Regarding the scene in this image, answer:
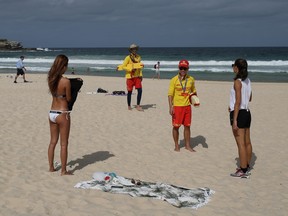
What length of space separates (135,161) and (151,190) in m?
1.57

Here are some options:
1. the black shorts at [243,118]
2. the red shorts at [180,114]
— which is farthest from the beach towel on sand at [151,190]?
the red shorts at [180,114]

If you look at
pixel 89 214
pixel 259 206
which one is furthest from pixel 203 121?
pixel 89 214

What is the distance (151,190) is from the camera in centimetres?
485

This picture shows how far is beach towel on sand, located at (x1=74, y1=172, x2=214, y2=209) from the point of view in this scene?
15.0ft

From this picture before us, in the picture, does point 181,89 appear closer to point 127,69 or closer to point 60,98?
point 60,98

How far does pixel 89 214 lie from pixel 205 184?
186 cm

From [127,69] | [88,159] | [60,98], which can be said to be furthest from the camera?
[127,69]

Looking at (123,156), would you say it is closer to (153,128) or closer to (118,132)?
(118,132)

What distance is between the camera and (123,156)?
263 inches

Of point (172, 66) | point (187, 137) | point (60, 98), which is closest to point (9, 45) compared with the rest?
point (172, 66)

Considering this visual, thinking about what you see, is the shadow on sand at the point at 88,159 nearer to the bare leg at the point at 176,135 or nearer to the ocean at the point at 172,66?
the bare leg at the point at 176,135

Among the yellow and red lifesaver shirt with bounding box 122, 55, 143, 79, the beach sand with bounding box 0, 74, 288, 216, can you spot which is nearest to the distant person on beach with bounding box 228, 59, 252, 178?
the beach sand with bounding box 0, 74, 288, 216

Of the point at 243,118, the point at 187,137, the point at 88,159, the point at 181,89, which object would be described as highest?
the point at 181,89

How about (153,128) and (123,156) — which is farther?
(153,128)
